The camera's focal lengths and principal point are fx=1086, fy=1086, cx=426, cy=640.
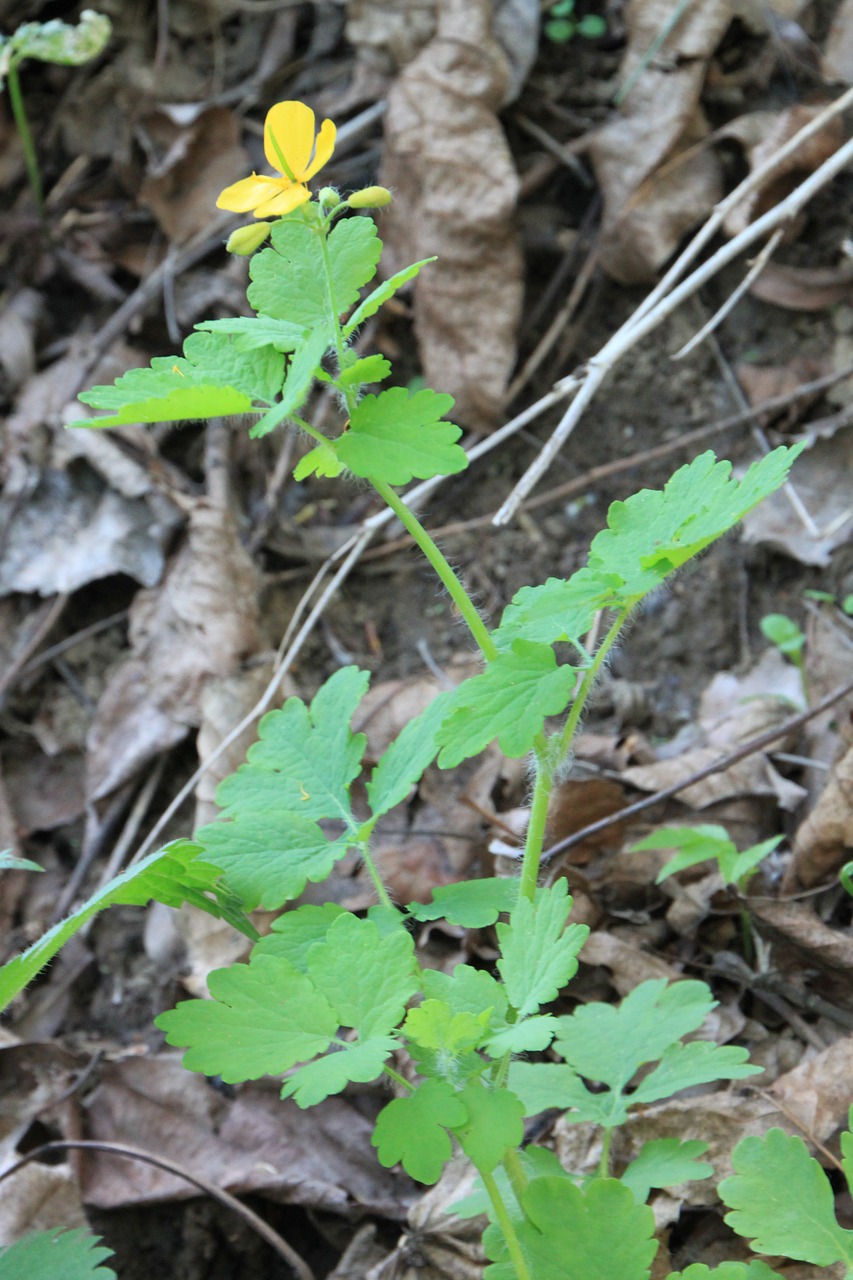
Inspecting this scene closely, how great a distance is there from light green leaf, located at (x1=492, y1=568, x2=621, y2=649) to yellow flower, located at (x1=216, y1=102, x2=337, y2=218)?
0.53 metres

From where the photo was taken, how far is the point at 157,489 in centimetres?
308

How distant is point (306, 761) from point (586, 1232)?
0.69 m

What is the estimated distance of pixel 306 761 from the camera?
5.09 feet

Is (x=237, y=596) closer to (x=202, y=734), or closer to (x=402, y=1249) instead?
(x=202, y=734)

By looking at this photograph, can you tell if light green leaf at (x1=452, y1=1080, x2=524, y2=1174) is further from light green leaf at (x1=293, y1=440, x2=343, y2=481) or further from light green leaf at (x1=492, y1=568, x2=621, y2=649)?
light green leaf at (x1=293, y1=440, x2=343, y2=481)

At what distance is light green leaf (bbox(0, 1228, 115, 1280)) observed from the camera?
4.52ft

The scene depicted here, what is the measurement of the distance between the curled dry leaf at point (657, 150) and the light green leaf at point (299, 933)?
2380 mm

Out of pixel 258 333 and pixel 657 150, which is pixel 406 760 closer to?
pixel 258 333

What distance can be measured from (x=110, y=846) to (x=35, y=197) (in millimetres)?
2248

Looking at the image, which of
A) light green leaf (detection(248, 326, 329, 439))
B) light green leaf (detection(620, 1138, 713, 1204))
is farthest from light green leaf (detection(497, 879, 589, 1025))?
light green leaf (detection(248, 326, 329, 439))

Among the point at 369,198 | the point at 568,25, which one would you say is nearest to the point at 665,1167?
the point at 369,198

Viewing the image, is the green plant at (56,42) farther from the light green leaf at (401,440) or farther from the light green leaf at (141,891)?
the light green leaf at (141,891)

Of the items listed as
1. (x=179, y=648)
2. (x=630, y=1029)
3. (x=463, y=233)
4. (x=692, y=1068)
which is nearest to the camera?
(x=692, y=1068)

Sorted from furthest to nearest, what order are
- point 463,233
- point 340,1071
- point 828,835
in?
point 463,233
point 828,835
point 340,1071
